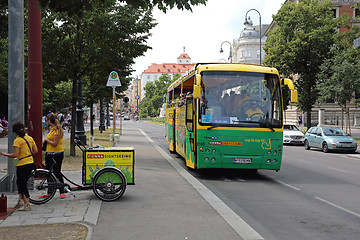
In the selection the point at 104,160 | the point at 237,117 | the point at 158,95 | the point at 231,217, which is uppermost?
the point at 158,95

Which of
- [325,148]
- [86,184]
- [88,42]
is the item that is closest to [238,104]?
[86,184]

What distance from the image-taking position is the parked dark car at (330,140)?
2255 centimetres

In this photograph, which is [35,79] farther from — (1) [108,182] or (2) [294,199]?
(2) [294,199]

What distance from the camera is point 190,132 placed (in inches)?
489

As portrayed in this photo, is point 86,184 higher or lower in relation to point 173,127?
lower

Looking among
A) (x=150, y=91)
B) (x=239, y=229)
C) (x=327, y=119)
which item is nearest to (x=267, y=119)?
(x=239, y=229)

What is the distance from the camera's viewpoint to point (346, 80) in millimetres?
31234

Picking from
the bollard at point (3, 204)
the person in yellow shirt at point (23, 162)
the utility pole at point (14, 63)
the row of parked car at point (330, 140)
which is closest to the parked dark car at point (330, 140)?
the row of parked car at point (330, 140)

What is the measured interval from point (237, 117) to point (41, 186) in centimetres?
579

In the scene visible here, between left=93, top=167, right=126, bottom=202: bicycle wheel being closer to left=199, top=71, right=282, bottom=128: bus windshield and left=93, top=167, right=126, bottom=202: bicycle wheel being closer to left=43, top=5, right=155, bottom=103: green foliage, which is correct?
left=199, top=71, right=282, bottom=128: bus windshield

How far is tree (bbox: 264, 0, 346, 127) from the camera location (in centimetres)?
3853

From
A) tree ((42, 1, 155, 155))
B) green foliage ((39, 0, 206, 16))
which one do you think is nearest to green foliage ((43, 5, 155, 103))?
tree ((42, 1, 155, 155))

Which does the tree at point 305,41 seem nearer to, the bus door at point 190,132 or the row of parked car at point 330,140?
the row of parked car at point 330,140

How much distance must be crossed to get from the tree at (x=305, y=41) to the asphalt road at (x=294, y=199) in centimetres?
2570
